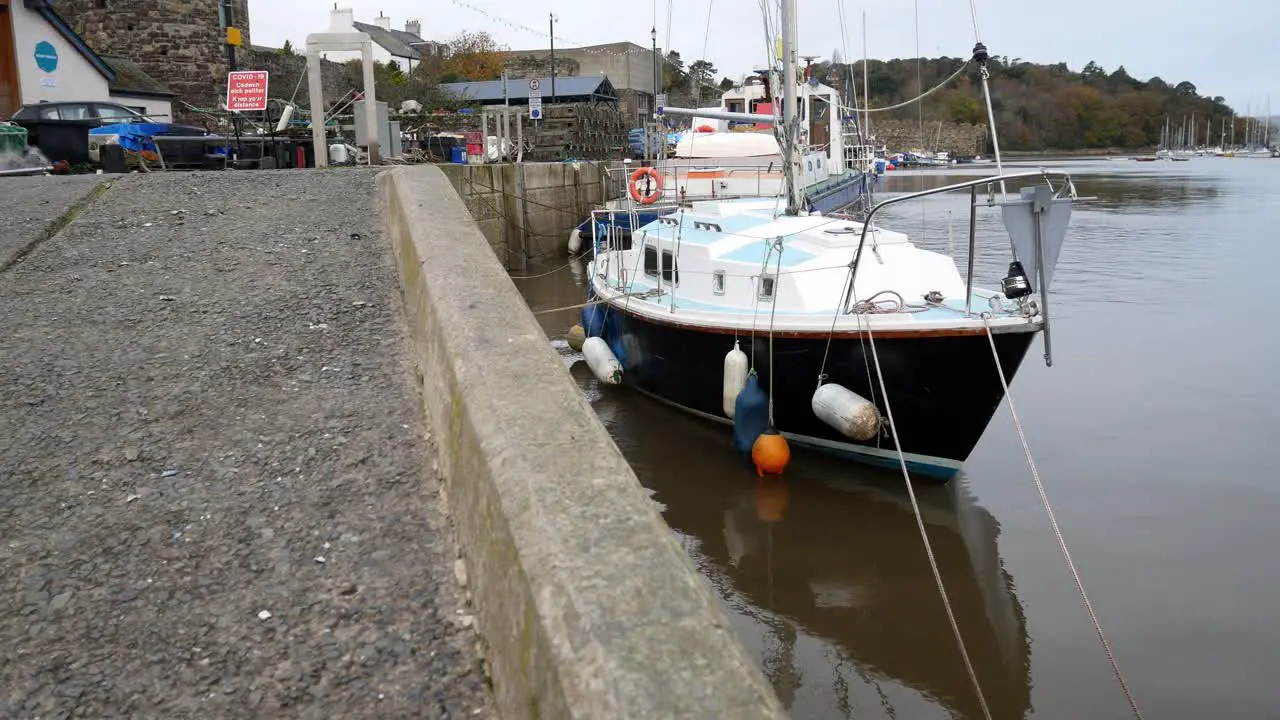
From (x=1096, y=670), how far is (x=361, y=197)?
20.9ft

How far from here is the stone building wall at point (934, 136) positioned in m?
124

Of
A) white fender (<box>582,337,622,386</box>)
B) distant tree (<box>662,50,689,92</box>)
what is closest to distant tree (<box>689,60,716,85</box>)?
distant tree (<box>662,50,689,92</box>)

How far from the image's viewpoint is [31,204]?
819cm

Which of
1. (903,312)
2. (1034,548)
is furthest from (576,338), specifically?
(1034,548)

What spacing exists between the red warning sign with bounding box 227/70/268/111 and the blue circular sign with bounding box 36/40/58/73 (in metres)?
10.5

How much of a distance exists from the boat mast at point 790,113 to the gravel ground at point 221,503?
708cm

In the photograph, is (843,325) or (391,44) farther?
(391,44)

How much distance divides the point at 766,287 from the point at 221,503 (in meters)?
6.96

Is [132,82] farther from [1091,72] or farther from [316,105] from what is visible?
[1091,72]

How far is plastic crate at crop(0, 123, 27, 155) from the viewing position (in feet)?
44.5

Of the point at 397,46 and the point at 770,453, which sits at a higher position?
the point at 397,46

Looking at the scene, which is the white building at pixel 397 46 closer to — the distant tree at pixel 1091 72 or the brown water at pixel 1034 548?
the brown water at pixel 1034 548

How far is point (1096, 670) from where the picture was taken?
20.9 ft

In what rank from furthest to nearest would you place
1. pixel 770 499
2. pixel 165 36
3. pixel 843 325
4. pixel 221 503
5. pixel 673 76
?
pixel 673 76 → pixel 165 36 → pixel 770 499 → pixel 843 325 → pixel 221 503
